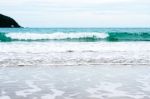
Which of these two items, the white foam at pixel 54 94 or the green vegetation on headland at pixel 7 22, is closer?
the white foam at pixel 54 94

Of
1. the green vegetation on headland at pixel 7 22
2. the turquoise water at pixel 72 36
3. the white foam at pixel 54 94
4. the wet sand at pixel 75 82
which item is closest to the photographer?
the white foam at pixel 54 94

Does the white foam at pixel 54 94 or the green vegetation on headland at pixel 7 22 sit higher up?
the green vegetation on headland at pixel 7 22

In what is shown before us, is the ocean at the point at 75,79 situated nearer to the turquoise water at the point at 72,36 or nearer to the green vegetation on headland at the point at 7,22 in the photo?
the turquoise water at the point at 72,36

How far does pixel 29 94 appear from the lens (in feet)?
19.2

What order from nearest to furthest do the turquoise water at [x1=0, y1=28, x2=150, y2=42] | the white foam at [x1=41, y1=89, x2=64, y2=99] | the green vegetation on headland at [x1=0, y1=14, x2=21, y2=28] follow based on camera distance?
1. the white foam at [x1=41, y1=89, x2=64, y2=99]
2. the turquoise water at [x1=0, y1=28, x2=150, y2=42]
3. the green vegetation on headland at [x1=0, y1=14, x2=21, y2=28]

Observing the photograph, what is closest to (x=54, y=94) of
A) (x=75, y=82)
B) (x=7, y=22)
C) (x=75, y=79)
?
(x=75, y=82)

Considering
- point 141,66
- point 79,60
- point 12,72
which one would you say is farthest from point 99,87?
point 79,60

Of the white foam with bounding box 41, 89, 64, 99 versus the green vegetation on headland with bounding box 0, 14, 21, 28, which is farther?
the green vegetation on headland with bounding box 0, 14, 21, 28

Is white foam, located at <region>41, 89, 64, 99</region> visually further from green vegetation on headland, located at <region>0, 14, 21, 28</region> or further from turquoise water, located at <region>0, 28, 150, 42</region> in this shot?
green vegetation on headland, located at <region>0, 14, 21, 28</region>

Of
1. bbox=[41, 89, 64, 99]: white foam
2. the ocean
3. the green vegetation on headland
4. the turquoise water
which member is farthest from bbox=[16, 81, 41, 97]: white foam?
the green vegetation on headland

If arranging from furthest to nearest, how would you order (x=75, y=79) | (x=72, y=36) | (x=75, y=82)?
1. (x=72, y=36)
2. (x=75, y=79)
3. (x=75, y=82)

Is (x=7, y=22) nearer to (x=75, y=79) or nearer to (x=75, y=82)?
(x=75, y=79)

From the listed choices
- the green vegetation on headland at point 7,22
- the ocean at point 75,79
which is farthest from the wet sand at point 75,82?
the green vegetation on headland at point 7,22

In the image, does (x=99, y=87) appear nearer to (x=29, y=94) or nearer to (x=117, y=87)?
(x=117, y=87)
